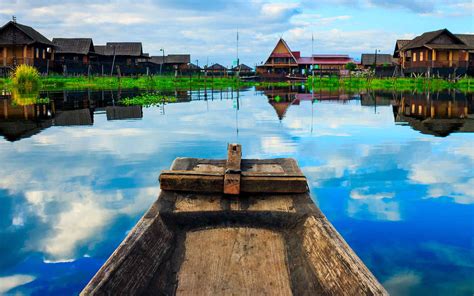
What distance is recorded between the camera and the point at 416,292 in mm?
4426

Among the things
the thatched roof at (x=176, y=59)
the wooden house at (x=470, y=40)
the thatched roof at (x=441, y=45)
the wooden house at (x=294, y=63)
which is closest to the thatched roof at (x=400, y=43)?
the wooden house at (x=470, y=40)

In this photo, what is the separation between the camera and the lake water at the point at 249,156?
198 inches

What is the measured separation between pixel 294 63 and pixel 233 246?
64605 millimetres

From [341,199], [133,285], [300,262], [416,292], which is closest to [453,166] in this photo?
[341,199]

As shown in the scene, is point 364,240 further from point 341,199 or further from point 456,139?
point 456,139

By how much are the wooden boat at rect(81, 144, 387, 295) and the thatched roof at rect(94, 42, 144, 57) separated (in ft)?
178

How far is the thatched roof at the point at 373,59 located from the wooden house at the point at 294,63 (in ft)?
7.62

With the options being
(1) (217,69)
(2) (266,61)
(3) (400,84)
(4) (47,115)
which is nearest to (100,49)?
(2) (266,61)

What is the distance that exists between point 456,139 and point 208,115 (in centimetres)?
989

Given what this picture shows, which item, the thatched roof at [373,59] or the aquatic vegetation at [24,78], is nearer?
the aquatic vegetation at [24,78]

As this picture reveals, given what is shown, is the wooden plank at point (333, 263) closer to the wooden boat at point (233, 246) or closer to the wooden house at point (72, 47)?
the wooden boat at point (233, 246)

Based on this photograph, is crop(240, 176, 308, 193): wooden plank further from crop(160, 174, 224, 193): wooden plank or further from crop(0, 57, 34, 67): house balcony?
crop(0, 57, 34, 67): house balcony

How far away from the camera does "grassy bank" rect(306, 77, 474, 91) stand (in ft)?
137

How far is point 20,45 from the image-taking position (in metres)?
42.4
